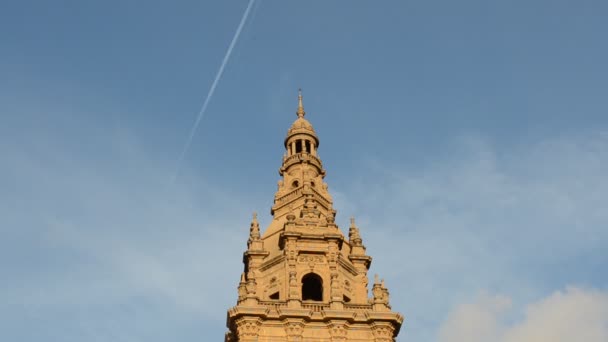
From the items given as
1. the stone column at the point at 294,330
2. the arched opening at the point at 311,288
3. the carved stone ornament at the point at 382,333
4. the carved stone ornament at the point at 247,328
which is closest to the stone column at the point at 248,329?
the carved stone ornament at the point at 247,328

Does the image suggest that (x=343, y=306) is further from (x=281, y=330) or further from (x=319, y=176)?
(x=319, y=176)

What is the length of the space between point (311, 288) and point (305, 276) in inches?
72.0

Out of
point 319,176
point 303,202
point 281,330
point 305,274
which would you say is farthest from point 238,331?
point 319,176

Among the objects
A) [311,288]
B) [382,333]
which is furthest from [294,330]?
[311,288]

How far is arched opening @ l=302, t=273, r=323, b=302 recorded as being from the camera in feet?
176

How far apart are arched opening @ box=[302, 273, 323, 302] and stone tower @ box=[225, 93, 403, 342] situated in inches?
2.6

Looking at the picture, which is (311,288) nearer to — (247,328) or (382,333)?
(382,333)

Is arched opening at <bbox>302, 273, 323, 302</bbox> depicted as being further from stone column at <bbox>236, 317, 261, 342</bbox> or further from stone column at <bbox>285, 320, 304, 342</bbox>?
stone column at <bbox>236, 317, 261, 342</bbox>

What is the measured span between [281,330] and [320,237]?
7.63m

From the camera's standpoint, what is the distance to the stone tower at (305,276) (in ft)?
159

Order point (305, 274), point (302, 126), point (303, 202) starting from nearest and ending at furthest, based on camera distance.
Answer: point (305, 274), point (303, 202), point (302, 126)

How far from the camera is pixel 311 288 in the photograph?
54281mm

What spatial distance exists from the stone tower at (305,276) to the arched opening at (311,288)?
0.06 m

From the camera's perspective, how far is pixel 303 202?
57.1 meters
